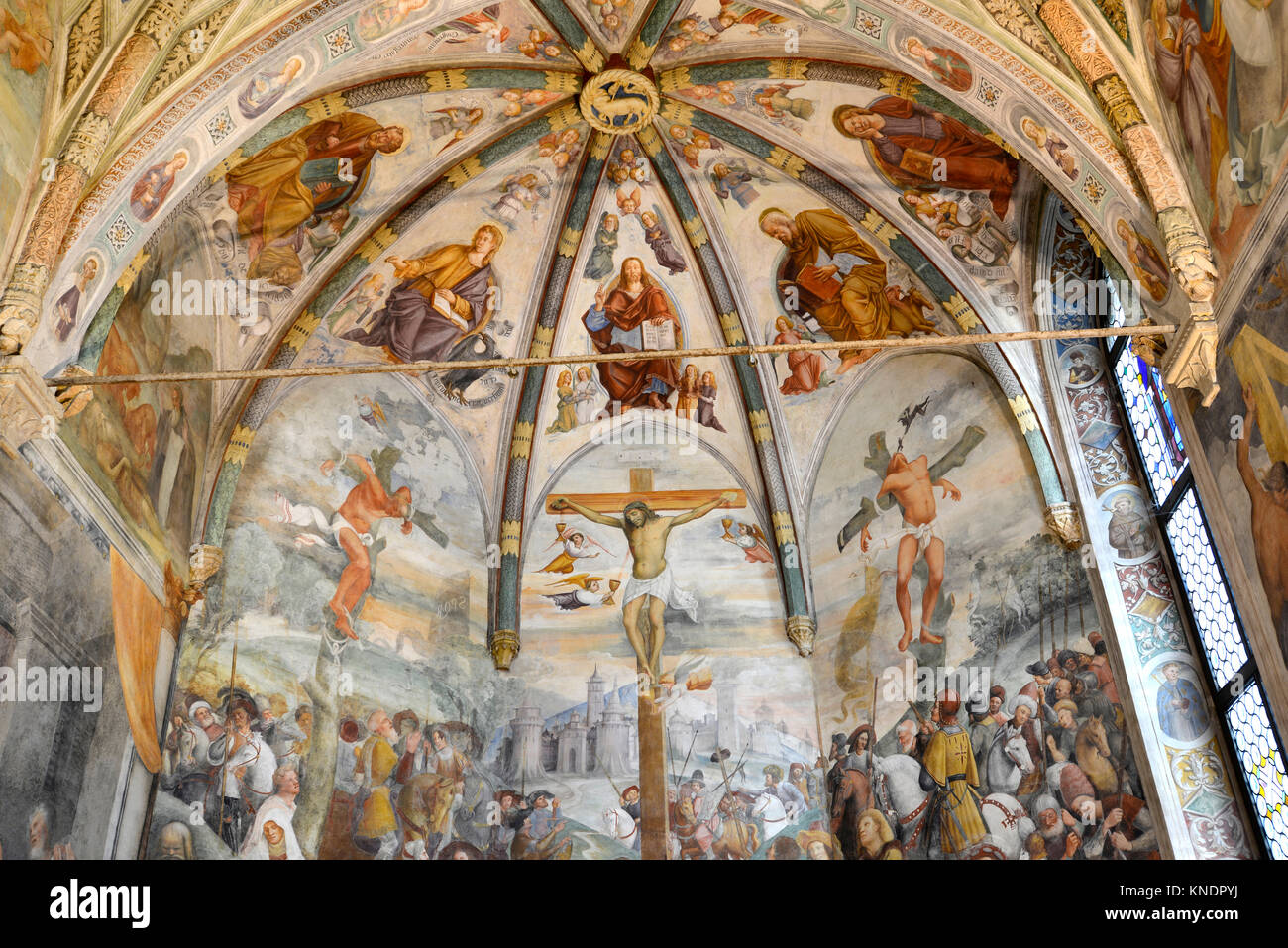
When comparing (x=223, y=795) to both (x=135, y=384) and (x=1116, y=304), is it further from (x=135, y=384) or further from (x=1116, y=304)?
(x=1116, y=304)

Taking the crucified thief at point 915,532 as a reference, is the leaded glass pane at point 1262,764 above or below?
below

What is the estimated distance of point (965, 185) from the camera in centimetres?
1448

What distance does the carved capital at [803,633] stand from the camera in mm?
15133

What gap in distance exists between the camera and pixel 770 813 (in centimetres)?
1410

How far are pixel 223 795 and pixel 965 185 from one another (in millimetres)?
10096

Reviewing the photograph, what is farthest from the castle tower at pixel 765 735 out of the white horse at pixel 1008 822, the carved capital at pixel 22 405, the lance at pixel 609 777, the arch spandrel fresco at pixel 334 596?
the carved capital at pixel 22 405

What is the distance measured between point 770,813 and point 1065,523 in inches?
171

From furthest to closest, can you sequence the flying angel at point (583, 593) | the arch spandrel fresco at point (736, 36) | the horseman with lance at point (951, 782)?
the flying angel at point (583, 593) < the arch spandrel fresco at point (736, 36) < the horseman with lance at point (951, 782)

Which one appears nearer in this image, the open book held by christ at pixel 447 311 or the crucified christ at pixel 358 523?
the crucified christ at pixel 358 523

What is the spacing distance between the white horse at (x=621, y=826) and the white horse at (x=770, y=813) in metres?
1.29

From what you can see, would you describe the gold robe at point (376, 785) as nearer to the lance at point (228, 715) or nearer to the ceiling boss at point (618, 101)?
the lance at point (228, 715)

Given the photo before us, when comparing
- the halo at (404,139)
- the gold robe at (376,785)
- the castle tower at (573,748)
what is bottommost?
the gold robe at (376,785)

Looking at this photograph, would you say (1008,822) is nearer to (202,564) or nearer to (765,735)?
(765,735)

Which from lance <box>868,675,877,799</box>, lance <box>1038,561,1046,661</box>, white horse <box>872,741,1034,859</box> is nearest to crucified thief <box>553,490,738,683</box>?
lance <box>868,675,877,799</box>
